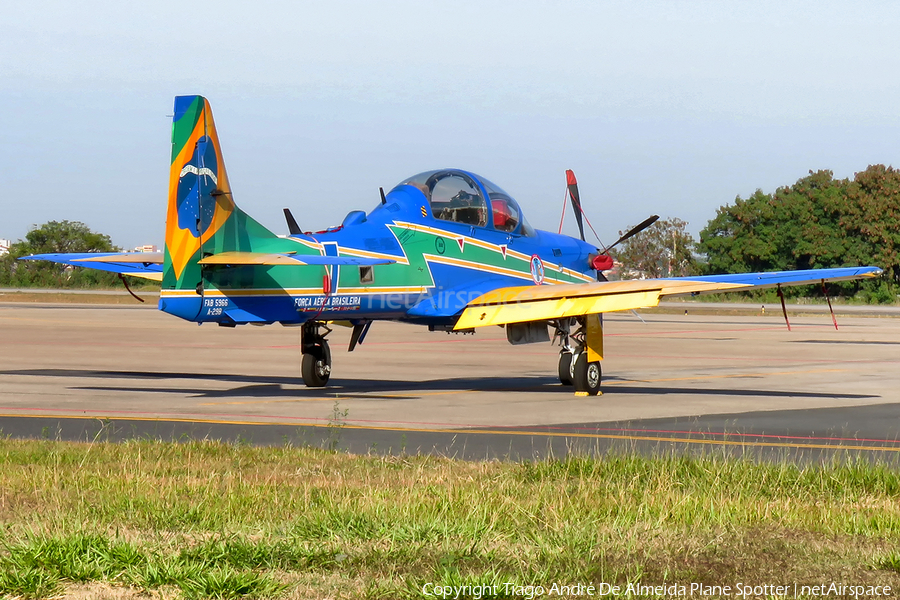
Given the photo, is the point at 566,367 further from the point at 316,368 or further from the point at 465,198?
the point at 316,368

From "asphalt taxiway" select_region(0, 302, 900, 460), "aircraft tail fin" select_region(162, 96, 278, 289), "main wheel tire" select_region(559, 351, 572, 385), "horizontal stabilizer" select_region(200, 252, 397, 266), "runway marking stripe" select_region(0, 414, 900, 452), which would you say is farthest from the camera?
"main wheel tire" select_region(559, 351, 572, 385)

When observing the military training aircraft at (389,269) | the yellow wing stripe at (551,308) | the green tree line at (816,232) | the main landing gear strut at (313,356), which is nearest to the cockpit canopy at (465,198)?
the military training aircraft at (389,269)

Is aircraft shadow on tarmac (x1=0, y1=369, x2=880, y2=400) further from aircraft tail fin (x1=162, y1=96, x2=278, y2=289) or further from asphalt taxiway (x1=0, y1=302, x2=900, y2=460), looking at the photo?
aircraft tail fin (x1=162, y1=96, x2=278, y2=289)

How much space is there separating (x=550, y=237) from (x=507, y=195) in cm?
173

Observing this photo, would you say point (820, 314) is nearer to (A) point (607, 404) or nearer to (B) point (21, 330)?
(B) point (21, 330)

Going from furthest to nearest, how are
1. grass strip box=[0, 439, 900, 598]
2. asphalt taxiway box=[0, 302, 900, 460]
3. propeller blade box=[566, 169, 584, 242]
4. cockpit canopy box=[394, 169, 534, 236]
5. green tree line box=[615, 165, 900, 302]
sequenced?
green tree line box=[615, 165, 900, 302]
propeller blade box=[566, 169, 584, 242]
cockpit canopy box=[394, 169, 534, 236]
asphalt taxiway box=[0, 302, 900, 460]
grass strip box=[0, 439, 900, 598]

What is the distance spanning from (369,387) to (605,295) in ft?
14.9

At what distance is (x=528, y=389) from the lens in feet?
62.1

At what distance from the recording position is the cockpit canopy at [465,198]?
18.6 metres

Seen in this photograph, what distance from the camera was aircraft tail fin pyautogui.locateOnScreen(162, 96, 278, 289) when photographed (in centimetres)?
1528

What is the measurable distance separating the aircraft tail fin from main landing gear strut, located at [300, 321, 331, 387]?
339 cm

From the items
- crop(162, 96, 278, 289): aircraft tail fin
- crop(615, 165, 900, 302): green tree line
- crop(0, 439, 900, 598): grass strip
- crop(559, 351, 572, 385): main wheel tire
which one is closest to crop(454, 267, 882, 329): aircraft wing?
crop(559, 351, 572, 385): main wheel tire

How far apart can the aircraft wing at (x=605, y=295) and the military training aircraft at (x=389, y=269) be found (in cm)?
2

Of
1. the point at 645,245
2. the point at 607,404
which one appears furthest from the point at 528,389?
the point at 645,245
